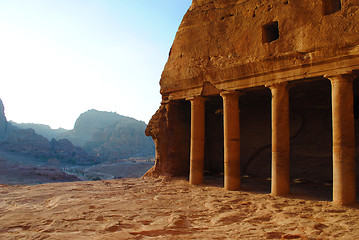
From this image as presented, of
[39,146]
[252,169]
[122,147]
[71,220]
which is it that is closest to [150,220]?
[71,220]

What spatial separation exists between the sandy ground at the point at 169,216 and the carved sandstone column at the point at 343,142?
42 centimetres

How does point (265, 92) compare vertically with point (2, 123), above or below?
below

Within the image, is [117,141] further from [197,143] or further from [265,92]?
[265,92]

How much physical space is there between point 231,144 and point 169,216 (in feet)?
13.7

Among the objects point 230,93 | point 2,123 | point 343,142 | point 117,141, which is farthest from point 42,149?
point 343,142

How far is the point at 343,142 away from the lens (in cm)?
653

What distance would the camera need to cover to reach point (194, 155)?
1014 cm

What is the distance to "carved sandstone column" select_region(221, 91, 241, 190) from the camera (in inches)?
351

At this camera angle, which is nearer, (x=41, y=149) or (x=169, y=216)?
(x=169, y=216)

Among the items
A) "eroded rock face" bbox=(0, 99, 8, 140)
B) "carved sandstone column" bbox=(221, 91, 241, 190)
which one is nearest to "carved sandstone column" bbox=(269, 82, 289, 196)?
"carved sandstone column" bbox=(221, 91, 241, 190)

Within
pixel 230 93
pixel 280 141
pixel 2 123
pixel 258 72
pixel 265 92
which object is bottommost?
pixel 280 141

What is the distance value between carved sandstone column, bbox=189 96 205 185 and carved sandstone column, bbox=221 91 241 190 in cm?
133

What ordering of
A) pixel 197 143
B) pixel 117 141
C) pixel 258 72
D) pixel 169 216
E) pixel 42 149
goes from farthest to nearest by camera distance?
1. pixel 117 141
2. pixel 42 149
3. pixel 197 143
4. pixel 258 72
5. pixel 169 216

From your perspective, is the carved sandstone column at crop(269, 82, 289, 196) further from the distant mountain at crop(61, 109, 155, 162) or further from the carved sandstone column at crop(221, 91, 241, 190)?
the distant mountain at crop(61, 109, 155, 162)
